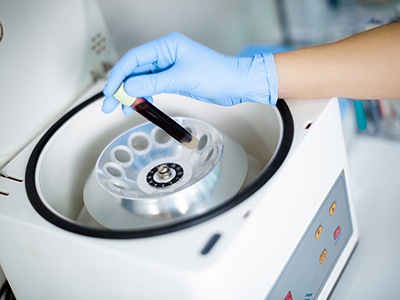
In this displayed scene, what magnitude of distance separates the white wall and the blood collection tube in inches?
31.1

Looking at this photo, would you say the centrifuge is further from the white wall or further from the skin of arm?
the white wall

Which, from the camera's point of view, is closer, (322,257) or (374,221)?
(322,257)

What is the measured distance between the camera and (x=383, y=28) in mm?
1197

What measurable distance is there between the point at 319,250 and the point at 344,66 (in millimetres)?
395

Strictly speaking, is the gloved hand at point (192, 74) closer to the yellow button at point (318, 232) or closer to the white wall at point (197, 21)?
the yellow button at point (318, 232)

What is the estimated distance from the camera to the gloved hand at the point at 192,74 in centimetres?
112

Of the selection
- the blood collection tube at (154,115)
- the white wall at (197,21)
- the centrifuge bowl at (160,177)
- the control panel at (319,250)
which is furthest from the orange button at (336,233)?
the white wall at (197,21)

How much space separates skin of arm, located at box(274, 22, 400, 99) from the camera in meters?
1.15

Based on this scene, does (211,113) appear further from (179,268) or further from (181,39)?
(179,268)

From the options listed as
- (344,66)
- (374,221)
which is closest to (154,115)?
(344,66)

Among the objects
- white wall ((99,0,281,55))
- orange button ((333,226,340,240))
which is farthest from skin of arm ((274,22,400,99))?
white wall ((99,0,281,55))

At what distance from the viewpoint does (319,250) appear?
1.19m

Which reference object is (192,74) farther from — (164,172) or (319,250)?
(319,250)

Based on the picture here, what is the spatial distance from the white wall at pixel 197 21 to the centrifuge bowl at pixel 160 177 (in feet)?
2.26
